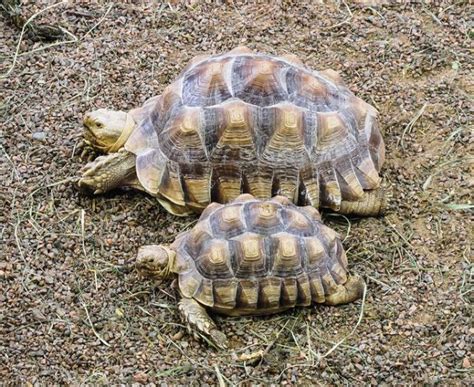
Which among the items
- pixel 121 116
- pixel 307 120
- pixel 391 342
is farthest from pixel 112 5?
pixel 391 342

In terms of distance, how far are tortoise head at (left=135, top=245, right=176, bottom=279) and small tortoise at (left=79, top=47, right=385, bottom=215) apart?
21.2 inches

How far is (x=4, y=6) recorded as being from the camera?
6.54 meters

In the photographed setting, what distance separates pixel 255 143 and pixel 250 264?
0.78 meters

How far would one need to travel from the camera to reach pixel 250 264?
4.27 m

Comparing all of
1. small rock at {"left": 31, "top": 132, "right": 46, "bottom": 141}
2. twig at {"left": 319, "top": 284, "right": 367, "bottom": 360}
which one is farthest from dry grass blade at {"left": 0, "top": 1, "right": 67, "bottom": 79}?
twig at {"left": 319, "top": 284, "right": 367, "bottom": 360}

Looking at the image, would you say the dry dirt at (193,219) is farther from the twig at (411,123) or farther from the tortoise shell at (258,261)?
the tortoise shell at (258,261)

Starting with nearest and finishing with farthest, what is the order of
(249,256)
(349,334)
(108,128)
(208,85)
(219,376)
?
(219,376) → (249,256) → (349,334) → (208,85) → (108,128)

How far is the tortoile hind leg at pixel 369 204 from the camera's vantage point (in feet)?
16.0

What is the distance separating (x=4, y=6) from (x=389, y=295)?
12.4ft

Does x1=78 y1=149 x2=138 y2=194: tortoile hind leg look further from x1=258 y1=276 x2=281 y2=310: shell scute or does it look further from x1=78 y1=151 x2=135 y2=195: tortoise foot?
x1=258 y1=276 x2=281 y2=310: shell scute

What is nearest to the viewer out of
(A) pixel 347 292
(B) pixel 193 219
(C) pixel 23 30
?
(A) pixel 347 292

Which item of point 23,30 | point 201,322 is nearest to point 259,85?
point 201,322

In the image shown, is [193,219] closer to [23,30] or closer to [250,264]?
[250,264]

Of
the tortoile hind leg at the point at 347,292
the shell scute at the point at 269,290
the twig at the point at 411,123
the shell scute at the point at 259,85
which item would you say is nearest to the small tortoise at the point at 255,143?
the shell scute at the point at 259,85
